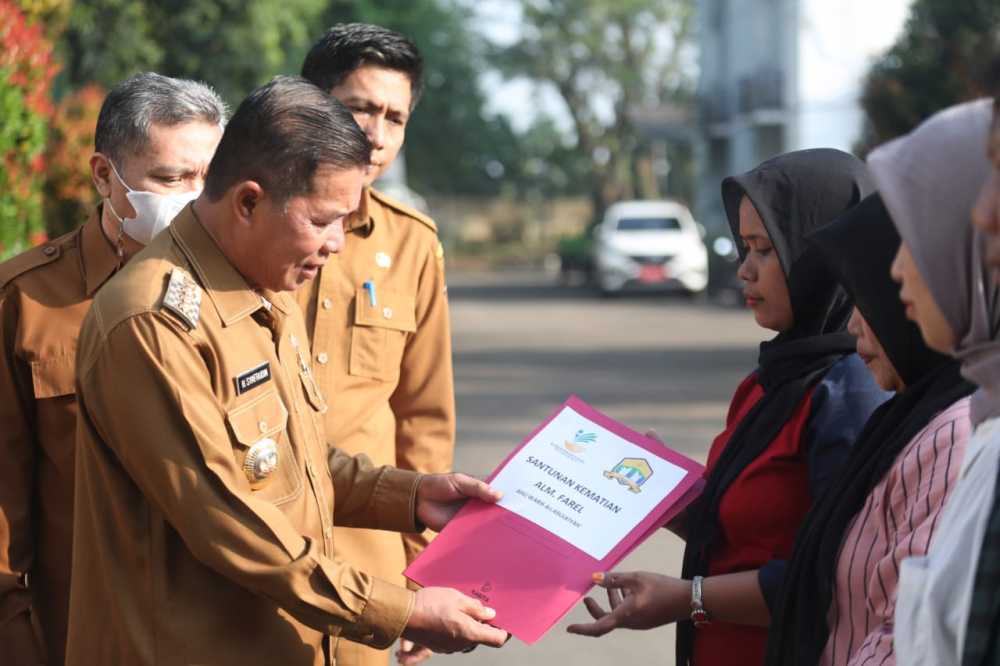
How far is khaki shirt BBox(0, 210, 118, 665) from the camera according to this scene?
317 centimetres

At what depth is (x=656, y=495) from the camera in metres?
3.23

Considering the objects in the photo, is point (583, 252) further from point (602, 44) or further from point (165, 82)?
point (165, 82)

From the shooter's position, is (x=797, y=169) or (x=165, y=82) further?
(x=165, y=82)

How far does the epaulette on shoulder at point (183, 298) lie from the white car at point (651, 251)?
26.3m

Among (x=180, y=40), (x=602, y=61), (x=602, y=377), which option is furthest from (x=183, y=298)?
(x=602, y=61)

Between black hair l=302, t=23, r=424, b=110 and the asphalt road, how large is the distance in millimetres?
2799

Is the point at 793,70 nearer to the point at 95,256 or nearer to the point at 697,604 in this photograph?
the point at 95,256

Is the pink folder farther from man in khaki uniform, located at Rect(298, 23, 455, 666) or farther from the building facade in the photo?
the building facade

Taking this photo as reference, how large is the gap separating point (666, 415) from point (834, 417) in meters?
9.44

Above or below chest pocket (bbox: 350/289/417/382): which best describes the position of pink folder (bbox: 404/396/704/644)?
below

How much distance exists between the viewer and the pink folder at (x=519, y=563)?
10.0 ft

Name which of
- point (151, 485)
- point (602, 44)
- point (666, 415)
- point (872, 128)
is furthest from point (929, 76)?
point (602, 44)

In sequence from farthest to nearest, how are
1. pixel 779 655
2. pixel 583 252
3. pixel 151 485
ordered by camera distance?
pixel 583 252
pixel 779 655
pixel 151 485

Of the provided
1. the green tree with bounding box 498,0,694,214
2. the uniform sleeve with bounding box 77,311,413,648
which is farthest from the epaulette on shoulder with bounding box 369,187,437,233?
the green tree with bounding box 498,0,694,214
